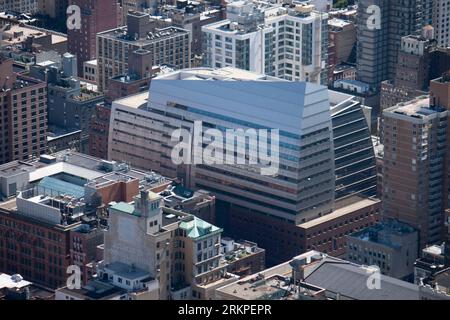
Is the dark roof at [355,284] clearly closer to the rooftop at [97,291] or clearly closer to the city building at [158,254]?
the city building at [158,254]

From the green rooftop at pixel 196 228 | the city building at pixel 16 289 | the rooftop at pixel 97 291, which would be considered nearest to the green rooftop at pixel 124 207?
the green rooftop at pixel 196 228

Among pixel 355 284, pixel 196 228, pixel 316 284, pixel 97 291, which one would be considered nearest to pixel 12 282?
pixel 97 291

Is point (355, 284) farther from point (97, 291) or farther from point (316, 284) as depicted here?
point (97, 291)

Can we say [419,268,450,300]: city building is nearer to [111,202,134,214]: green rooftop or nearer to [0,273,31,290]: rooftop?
[111,202,134,214]: green rooftop

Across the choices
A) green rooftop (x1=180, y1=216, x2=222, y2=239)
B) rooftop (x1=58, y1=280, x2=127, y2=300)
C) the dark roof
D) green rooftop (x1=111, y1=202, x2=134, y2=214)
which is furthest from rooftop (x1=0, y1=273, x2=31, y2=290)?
the dark roof
